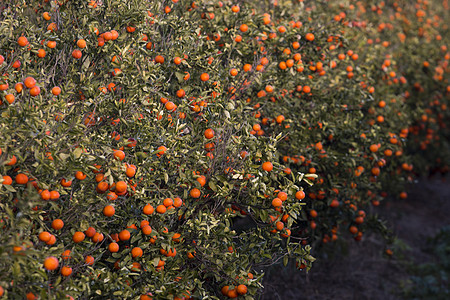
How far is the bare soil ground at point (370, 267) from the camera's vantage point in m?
4.98

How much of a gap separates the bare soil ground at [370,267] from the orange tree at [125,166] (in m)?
1.69

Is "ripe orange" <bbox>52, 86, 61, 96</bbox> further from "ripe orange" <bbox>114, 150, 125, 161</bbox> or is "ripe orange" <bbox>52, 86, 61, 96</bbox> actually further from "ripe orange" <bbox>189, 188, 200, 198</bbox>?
"ripe orange" <bbox>189, 188, 200, 198</bbox>

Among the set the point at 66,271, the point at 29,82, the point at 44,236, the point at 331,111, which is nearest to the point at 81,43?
the point at 29,82

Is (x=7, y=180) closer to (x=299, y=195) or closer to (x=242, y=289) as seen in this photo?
(x=242, y=289)

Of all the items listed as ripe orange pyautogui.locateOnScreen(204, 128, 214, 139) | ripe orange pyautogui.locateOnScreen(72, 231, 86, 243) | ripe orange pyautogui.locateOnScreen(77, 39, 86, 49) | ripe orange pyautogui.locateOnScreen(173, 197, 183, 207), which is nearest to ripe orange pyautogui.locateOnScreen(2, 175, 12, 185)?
ripe orange pyautogui.locateOnScreen(72, 231, 86, 243)

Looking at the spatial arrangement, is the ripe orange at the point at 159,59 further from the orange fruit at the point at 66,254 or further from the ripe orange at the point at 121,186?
the orange fruit at the point at 66,254

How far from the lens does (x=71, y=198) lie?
241cm

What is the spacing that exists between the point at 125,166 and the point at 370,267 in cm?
435

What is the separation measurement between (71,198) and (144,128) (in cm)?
57

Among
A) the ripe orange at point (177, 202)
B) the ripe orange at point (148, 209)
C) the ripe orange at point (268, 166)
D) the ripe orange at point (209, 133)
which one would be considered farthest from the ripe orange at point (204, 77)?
the ripe orange at point (148, 209)

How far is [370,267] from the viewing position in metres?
5.77

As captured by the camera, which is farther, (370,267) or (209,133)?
(370,267)

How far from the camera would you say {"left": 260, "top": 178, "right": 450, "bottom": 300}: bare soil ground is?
498 centimetres

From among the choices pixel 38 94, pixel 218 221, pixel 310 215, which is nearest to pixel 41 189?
pixel 38 94
